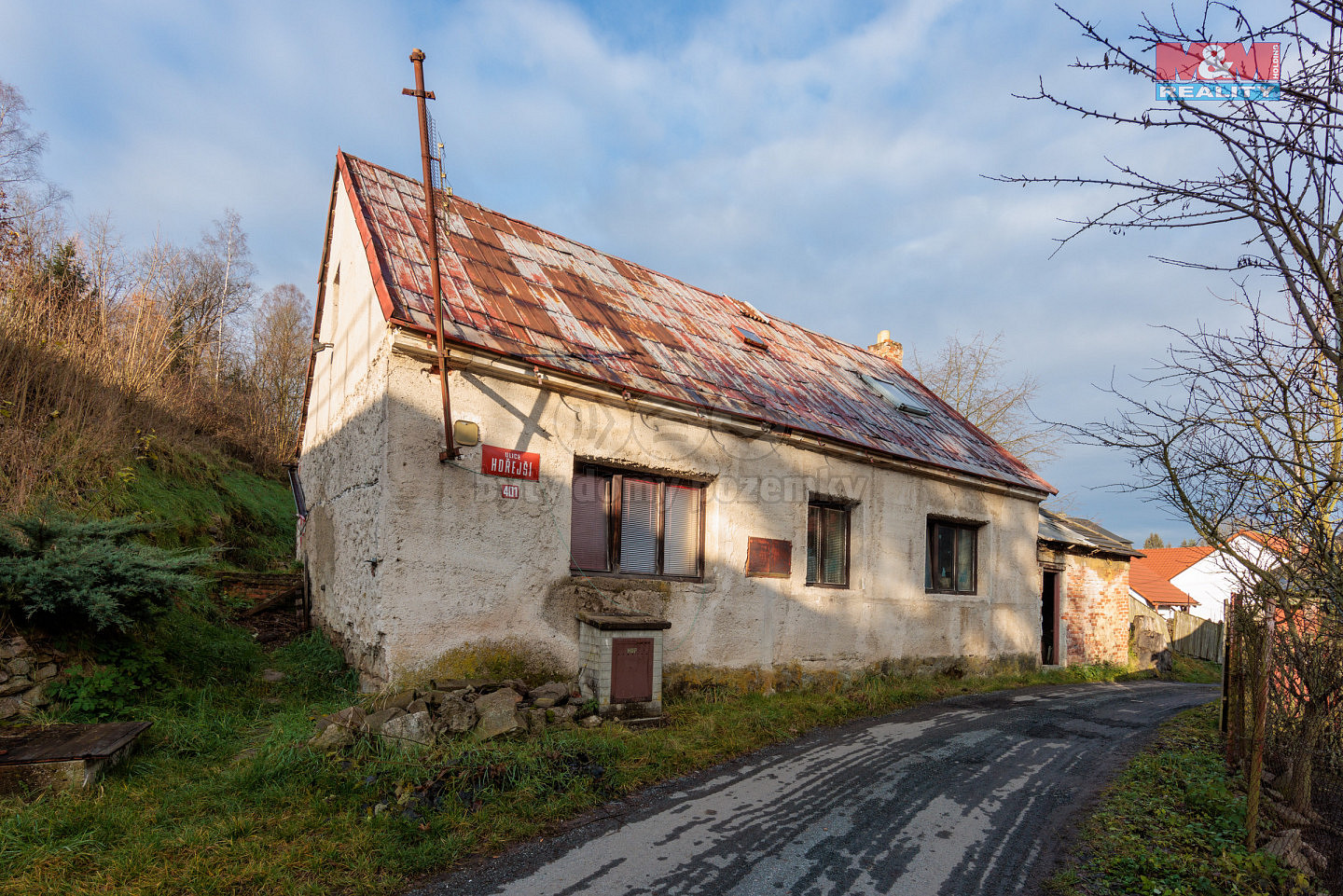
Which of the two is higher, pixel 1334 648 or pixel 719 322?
pixel 719 322

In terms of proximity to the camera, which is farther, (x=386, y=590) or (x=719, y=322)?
(x=719, y=322)

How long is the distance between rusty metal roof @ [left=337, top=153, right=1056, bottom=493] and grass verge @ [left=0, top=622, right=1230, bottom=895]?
139 inches

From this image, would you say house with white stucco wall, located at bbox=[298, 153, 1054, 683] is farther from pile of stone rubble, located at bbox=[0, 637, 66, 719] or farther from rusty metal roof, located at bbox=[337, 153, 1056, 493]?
pile of stone rubble, located at bbox=[0, 637, 66, 719]

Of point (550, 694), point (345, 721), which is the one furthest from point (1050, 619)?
point (345, 721)

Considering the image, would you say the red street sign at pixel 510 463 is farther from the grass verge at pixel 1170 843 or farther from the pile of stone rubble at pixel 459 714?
the grass verge at pixel 1170 843

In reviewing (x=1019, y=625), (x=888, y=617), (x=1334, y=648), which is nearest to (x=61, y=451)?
(x=888, y=617)

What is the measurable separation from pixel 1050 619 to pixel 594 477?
38.0ft

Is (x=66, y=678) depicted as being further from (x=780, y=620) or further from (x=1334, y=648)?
(x=1334, y=648)

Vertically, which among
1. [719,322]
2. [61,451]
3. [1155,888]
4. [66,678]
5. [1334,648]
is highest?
[719,322]

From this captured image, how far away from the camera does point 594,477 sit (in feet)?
24.3

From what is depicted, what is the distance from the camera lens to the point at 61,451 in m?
8.81

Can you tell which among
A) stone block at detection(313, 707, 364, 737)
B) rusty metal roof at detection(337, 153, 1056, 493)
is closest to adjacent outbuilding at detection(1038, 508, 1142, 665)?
rusty metal roof at detection(337, 153, 1056, 493)

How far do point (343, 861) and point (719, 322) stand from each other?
9410mm

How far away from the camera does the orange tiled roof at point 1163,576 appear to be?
32.2 meters
